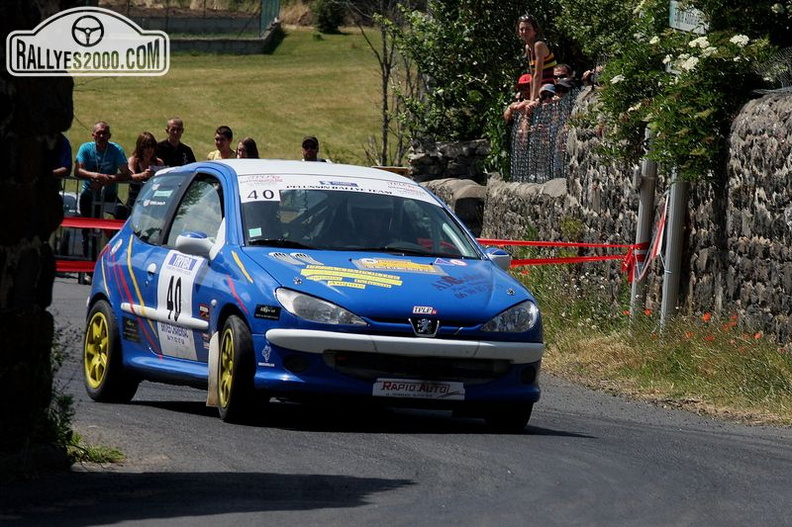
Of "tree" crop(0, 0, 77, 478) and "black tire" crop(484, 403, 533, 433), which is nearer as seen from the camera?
"tree" crop(0, 0, 77, 478)

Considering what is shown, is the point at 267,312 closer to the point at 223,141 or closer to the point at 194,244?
the point at 194,244

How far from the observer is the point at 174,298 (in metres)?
10.8

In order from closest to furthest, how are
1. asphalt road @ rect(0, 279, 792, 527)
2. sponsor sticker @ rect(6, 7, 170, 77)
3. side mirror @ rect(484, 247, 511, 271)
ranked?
asphalt road @ rect(0, 279, 792, 527) → sponsor sticker @ rect(6, 7, 170, 77) → side mirror @ rect(484, 247, 511, 271)

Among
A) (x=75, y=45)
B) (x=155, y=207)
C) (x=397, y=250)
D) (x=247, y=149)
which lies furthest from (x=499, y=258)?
(x=247, y=149)

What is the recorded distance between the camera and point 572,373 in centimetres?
1447

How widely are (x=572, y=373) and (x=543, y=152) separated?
706cm

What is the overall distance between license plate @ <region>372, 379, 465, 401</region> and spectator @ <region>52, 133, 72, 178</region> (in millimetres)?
2213

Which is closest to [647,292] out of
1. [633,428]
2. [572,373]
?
[572,373]

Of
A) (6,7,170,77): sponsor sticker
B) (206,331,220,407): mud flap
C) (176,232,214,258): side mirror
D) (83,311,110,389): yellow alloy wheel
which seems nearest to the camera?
(6,7,170,77): sponsor sticker

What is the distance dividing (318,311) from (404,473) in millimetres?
1679

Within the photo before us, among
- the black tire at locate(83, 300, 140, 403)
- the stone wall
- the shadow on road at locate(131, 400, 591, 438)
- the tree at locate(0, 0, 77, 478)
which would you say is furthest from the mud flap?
the stone wall

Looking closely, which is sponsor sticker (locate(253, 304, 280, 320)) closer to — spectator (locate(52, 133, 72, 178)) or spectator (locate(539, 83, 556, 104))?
spectator (locate(52, 133, 72, 178))

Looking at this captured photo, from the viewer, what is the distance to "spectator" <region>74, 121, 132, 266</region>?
67.8 feet

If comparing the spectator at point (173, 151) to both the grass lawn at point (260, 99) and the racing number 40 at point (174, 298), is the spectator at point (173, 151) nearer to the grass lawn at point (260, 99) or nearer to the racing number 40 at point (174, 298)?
the racing number 40 at point (174, 298)
